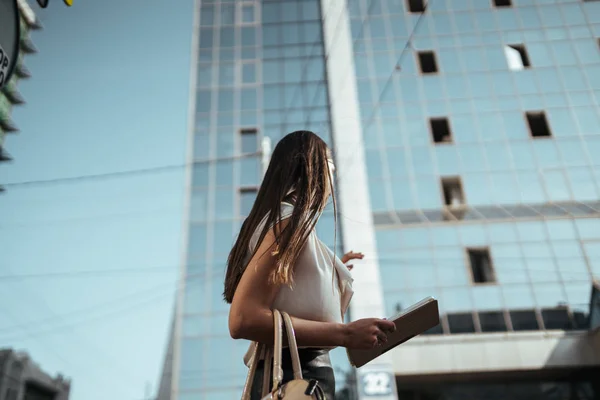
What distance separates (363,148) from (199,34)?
1070 cm

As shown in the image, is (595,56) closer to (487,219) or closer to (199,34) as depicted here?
(487,219)

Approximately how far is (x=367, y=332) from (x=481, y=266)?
14.7 meters

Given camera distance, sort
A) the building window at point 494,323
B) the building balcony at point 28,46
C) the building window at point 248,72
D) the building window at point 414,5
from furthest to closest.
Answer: the building window at point 248,72 < the building window at point 414,5 < the building window at point 494,323 < the building balcony at point 28,46

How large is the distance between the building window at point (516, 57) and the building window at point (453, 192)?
3808mm

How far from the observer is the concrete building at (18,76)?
851 centimetres

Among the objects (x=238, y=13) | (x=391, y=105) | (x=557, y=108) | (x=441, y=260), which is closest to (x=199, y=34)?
(x=238, y=13)

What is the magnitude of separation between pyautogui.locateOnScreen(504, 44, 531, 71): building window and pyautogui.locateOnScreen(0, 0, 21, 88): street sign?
12.8 m

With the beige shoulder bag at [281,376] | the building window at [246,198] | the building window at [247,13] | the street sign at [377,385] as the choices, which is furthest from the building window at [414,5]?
the beige shoulder bag at [281,376]

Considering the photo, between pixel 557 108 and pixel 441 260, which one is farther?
pixel 441 260

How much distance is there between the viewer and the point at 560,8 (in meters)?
9.09

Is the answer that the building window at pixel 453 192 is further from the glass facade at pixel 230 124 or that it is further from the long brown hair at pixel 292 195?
the long brown hair at pixel 292 195

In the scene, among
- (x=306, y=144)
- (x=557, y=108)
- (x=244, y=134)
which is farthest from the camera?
(x=244, y=134)

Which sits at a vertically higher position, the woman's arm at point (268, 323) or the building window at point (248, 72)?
the woman's arm at point (268, 323)

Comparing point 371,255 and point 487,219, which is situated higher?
point 487,219
